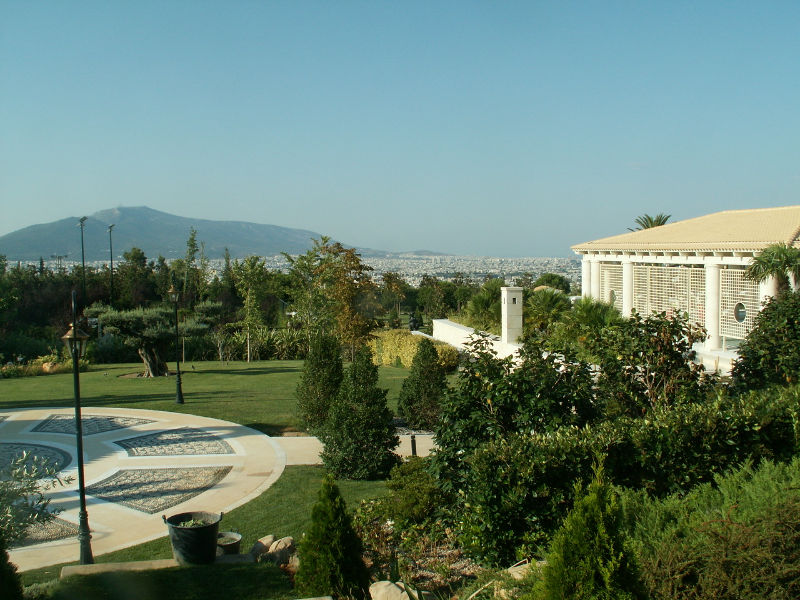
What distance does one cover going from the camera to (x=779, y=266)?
15.8m

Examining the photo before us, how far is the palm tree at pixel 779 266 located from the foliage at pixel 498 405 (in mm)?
10933

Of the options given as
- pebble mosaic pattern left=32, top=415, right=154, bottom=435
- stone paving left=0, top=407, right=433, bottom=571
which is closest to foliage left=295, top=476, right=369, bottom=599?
stone paving left=0, top=407, right=433, bottom=571

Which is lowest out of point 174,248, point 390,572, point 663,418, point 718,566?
point 390,572

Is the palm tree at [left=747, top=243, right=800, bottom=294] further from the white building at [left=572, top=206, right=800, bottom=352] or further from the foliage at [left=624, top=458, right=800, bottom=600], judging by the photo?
the foliage at [left=624, top=458, right=800, bottom=600]

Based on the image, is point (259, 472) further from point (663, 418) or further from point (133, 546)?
point (663, 418)

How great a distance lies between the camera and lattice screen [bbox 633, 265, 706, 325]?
20781 millimetres

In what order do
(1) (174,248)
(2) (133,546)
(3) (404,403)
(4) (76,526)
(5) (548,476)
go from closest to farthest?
(5) (548,476)
(2) (133,546)
(4) (76,526)
(3) (404,403)
(1) (174,248)

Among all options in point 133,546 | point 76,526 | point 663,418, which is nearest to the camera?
point 663,418

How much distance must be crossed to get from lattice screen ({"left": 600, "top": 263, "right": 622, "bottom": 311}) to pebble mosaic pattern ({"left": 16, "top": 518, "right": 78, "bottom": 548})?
829 inches

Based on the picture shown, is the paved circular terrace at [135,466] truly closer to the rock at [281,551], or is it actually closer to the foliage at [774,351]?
the rock at [281,551]

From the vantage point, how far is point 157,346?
23.2m

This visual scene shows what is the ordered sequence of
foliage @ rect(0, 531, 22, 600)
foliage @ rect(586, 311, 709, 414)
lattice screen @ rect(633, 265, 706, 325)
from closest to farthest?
foliage @ rect(0, 531, 22, 600) → foliage @ rect(586, 311, 709, 414) → lattice screen @ rect(633, 265, 706, 325)

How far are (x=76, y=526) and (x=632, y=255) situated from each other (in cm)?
2072

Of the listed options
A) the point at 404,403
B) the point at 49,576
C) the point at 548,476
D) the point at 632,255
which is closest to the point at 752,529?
the point at 548,476
